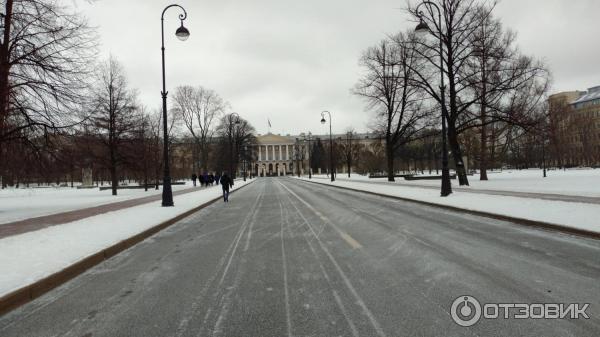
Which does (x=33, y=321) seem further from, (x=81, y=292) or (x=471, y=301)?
(x=471, y=301)

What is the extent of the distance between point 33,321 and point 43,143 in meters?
16.7

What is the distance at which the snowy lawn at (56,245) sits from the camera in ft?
18.9

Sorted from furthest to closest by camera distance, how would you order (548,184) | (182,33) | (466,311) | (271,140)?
(271,140) → (548,184) → (182,33) → (466,311)

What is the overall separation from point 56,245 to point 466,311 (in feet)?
25.1

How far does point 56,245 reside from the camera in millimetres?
8062

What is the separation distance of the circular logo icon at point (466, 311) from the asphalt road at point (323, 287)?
0.08 m

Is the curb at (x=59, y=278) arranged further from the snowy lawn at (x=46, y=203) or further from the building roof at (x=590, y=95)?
the building roof at (x=590, y=95)

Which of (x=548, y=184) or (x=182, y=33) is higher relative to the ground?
(x=182, y=33)

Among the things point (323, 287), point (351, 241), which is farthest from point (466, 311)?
point (351, 241)

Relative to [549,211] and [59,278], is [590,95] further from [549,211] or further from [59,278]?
[59,278]

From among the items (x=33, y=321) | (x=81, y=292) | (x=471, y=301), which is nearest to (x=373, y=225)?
(x=471, y=301)

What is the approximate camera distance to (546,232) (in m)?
9.10

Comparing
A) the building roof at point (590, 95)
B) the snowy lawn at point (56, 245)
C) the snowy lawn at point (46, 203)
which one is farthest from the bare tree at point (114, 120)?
the building roof at point (590, 95)

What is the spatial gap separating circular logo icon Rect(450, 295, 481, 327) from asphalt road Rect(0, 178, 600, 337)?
8 cm
